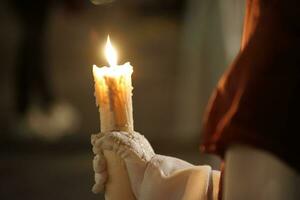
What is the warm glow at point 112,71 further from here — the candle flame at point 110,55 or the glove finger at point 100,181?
the glove finger at point 100,181

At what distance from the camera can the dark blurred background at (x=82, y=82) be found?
5051mm

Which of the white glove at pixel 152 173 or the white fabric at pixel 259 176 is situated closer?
the white fabric at pixel 259 176

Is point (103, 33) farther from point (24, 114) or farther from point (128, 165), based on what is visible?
point (128, 165)

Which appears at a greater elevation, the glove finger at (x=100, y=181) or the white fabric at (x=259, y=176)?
A: the white fabric at (x=259, y=176)

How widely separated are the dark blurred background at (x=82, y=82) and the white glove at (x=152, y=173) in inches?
52.9

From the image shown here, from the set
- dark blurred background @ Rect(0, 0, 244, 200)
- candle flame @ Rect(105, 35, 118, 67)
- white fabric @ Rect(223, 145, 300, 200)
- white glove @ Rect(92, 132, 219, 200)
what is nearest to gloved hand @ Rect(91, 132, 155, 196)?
white glove @ Rect(92, 132, 219, 200)

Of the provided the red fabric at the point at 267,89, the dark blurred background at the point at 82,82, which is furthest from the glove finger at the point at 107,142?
the dark blurred background at the point at 82,82

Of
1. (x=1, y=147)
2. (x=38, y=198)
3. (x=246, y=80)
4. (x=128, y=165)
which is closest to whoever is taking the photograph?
(x=246, y=80)

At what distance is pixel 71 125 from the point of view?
6711mm

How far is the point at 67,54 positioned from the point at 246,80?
30.8 ft

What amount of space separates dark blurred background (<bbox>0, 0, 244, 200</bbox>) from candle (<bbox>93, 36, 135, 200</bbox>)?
4.38 feet

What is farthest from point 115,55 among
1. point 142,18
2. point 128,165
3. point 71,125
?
point 142,18

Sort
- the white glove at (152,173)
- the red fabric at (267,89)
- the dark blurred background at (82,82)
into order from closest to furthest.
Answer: the red fabric at (267,89) < the white glove at (152,173) < the dark blurred background at (82,82)

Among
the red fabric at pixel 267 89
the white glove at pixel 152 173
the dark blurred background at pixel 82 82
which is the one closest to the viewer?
the red fabric at pixel 267 89
